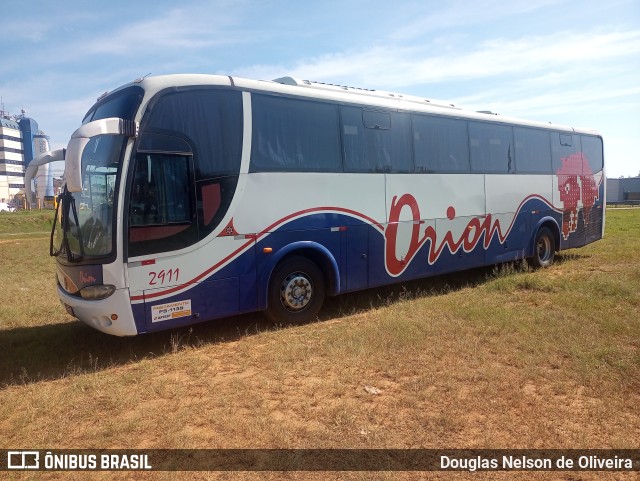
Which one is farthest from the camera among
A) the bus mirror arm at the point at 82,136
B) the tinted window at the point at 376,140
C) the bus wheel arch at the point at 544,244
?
the bus wheel arch at the point at 544,244

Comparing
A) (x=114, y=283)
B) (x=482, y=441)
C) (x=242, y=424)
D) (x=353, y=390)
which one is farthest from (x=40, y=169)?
(x=482, y=441)

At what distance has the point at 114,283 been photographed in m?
5.57

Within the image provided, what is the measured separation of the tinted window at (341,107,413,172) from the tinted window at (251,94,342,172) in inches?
10.0

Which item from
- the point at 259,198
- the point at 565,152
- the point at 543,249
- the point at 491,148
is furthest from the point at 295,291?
the point at 565,152

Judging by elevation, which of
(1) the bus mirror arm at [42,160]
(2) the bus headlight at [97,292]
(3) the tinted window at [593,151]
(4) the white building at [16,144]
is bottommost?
(2) the bus headlight at [97,292]

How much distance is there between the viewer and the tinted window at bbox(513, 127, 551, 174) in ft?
36.5

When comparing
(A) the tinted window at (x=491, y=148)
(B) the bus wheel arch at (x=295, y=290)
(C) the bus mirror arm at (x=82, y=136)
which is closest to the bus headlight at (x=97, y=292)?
(C) the bus mirror arm at (x=82, y=136)

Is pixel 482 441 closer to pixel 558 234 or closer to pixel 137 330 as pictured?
pixel 137 330

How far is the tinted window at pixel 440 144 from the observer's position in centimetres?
886

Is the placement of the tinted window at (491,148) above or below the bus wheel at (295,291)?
above

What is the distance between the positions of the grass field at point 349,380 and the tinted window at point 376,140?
93.9 inches

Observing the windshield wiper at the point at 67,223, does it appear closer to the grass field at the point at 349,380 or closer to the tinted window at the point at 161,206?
the tinted window at the point at 161,206

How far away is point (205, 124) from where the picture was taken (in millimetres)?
6234

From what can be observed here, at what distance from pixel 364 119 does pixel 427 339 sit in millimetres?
3790
